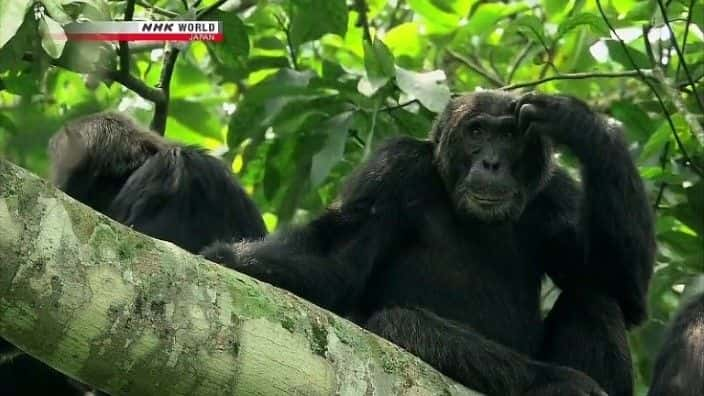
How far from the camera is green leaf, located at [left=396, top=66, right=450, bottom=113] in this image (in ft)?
24.3

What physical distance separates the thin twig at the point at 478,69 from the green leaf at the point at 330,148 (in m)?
1.64

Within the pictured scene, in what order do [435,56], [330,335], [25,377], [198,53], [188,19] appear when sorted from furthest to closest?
[198,53] < [435,56] < [25,377] < [188,19] < [330,335]

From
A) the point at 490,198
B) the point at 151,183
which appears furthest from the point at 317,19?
the point at 490,198

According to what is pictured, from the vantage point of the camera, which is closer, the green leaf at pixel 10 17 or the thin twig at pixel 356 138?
the green leaf at pixel 10 17

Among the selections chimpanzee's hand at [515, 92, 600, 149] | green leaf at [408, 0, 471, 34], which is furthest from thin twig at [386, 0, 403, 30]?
chimpanzee's hand at [515, 92, 600, 149]

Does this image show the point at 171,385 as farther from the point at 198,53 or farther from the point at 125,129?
the point at 198,53

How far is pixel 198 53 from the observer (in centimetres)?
1088

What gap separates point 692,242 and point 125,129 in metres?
3.58

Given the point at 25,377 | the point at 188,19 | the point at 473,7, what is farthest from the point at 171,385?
the point at 473,7

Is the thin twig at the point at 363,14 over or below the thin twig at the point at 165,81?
over

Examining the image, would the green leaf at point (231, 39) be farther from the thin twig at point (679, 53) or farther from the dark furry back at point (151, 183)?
the thin twig at point (679, 53)

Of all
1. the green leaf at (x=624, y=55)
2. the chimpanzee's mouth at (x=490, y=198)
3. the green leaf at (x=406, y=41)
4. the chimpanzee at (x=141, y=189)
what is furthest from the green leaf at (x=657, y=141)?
the chimpanzee at (x=141, y=189)

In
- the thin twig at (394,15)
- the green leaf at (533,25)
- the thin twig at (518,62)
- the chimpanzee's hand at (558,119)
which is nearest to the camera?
the chimpanzee's hand at (558,119)

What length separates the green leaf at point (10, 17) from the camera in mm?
4863
